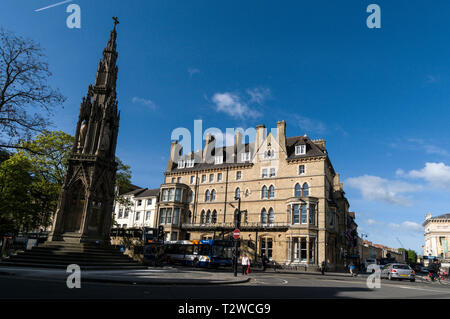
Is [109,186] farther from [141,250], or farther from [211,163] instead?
[211,163]

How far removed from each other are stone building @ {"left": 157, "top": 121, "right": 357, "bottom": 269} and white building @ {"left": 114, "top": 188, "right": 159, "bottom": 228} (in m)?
6.85

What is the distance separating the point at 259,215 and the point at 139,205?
2604cm

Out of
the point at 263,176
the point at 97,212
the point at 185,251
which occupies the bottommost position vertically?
the point at 185,251

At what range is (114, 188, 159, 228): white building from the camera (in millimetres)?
56100

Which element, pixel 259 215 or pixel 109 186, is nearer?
pixel 109 186

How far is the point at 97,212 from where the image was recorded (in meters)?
18.1

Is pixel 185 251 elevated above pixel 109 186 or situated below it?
below

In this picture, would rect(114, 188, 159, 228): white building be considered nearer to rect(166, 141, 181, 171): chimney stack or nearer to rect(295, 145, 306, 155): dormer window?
rect(166, 141, 181, 171): chimney stack

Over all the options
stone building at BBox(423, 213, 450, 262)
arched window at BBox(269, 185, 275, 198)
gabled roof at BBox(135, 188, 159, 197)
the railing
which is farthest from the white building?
stone building at BBox(423, 213, 450, 262)

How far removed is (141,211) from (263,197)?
25642mm

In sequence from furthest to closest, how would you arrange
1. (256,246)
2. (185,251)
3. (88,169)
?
(256,246) → (185,251) → (88,169)

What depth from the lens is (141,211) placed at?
189 feet
